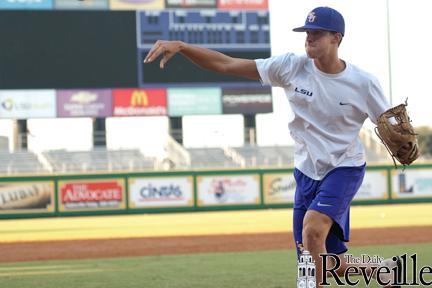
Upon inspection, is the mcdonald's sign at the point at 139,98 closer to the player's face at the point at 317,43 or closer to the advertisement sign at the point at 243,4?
the advertisement sign at the point at 243,4

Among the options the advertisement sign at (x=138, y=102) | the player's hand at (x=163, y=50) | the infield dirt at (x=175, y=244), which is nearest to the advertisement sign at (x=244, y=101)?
the advertisement sign at (x=138, y=102)

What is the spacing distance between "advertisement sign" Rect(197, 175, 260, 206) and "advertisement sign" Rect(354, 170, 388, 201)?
133 inches

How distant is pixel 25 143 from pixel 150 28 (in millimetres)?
7196

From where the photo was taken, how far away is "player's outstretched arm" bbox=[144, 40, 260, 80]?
4.93 m

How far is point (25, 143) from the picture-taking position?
103 feet

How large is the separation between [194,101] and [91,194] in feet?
15.0

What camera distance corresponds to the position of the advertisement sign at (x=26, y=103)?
87.7ft

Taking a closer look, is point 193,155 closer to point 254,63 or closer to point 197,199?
point 197,199

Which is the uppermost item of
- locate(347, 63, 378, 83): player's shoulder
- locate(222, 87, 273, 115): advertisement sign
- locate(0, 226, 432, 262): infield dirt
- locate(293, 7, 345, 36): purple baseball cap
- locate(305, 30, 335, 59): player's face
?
locate(222, 87, 273, 115): advertisement sign

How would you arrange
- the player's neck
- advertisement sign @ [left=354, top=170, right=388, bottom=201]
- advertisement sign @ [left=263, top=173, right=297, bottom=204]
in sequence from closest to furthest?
the player's neck → advertisement sign @ [left=263, top=173, right=297, bottom=204] → advertisement sign @ [left=354, top=170, right=388, bottom=201]

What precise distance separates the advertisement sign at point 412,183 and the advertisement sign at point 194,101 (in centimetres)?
590

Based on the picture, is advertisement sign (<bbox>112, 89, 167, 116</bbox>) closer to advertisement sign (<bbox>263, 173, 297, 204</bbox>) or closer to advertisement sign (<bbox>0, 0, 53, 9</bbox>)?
advertisement sign (<bbox>0, 0, 53, 9</bbox>)

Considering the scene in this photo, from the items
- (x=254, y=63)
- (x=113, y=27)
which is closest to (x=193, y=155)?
(x=113, y=27)

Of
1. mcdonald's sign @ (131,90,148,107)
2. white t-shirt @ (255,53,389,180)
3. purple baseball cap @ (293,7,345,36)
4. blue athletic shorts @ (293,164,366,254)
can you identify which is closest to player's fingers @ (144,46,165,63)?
white t-shirt @ (255,53,389,180)
